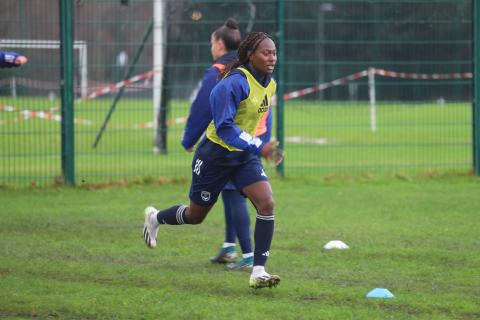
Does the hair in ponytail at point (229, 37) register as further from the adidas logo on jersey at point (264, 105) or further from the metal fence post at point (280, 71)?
the metal fence post at point (280, 71)

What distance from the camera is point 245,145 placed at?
266 inches

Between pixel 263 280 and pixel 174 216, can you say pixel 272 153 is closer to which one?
pixel 263 280

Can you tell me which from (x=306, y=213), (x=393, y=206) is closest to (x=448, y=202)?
(x=393, y=206)

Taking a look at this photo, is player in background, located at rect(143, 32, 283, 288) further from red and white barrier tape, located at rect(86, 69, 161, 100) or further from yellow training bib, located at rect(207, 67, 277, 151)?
red and white barrier tape, located at rect(86, 69, 161, 100)

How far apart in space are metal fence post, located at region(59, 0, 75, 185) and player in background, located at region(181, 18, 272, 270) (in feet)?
17.8

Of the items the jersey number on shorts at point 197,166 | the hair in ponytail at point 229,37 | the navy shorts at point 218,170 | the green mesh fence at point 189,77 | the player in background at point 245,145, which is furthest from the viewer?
the green mesh fence at point 189,77

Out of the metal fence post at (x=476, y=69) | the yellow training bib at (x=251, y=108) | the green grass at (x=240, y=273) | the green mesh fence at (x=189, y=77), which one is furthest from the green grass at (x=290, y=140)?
the yellow training bib at (x=251, y=108)

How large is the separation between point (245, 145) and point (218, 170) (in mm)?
455

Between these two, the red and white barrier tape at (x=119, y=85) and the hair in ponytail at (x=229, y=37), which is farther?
the red and white barrier tape at (x=119, y=85)

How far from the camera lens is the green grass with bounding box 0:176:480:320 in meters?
6.32

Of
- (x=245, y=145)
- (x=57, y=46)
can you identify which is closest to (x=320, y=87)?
(x=57, y=46)

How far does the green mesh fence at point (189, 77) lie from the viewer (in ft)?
43.3

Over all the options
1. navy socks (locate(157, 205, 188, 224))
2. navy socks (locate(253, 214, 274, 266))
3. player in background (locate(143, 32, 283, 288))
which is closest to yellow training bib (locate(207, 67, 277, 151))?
→ player in background (locate(143, 32, 283, 288))

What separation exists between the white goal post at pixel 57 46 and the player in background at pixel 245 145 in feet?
20.5
